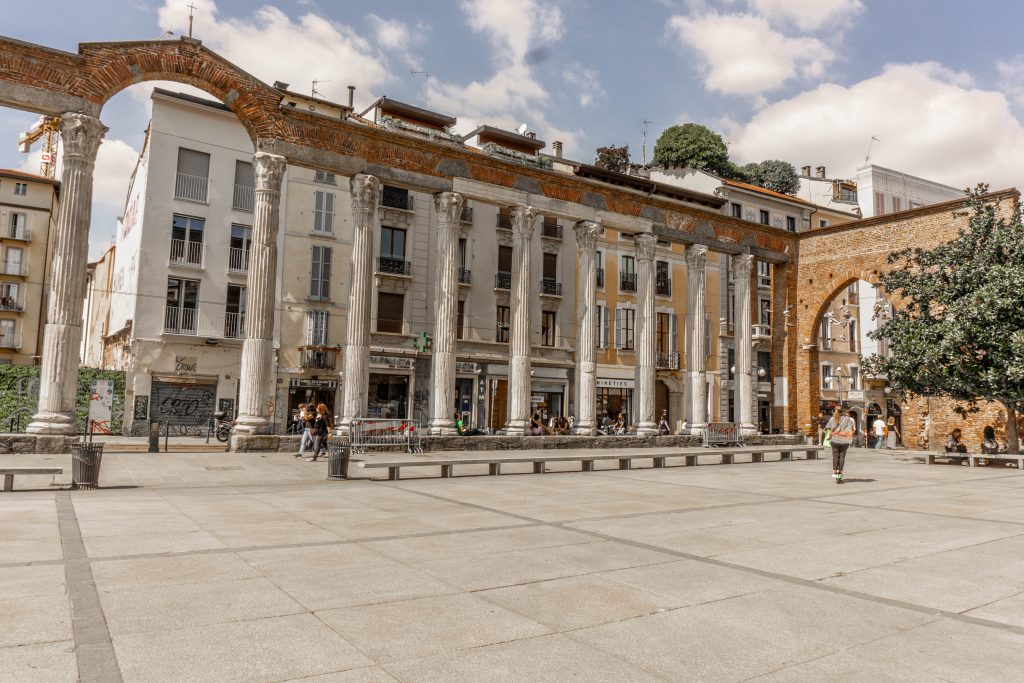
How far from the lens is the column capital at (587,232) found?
25594mm

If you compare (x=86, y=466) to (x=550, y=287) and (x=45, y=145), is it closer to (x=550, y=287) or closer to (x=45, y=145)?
(x=550, y=287)

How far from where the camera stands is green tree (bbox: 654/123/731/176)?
5300cm

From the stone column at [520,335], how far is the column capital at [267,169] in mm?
7907

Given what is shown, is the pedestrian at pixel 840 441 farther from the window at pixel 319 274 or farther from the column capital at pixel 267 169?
the window at pixel 319 274

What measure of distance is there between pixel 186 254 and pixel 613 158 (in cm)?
2954

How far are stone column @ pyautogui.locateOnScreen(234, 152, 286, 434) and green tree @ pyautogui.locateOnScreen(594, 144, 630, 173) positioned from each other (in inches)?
1261

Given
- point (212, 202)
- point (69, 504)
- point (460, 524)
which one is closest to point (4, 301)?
point (212, 202)

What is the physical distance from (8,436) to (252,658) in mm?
15407

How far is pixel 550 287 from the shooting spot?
36281mm

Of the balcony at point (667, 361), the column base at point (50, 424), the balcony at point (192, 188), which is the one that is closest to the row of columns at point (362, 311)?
the column base at point (50, 424)

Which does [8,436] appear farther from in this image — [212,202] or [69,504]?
[212,202]

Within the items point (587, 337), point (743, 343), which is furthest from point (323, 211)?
point (743, 343)

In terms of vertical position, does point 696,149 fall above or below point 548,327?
above

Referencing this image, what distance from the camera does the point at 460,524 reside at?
8367 millimetres
